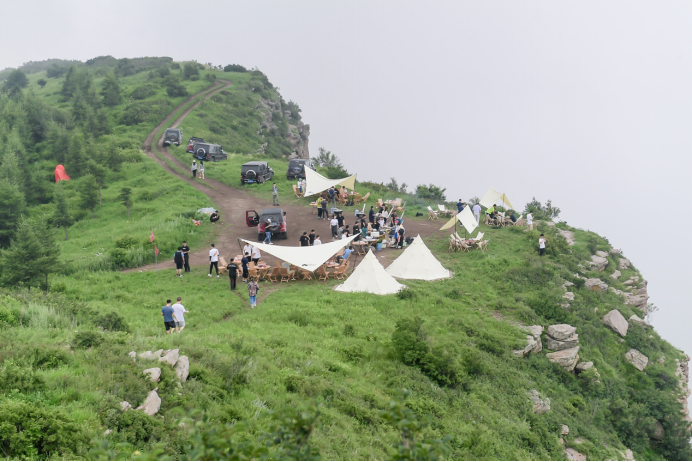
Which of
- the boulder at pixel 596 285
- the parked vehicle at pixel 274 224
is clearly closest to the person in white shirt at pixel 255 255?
the parked vehicle at pixel 274 224

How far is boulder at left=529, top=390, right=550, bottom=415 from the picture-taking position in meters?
14.2

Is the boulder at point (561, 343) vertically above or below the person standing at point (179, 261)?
below

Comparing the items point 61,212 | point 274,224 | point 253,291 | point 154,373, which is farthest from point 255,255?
point 61,212

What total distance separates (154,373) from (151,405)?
3.02 feet

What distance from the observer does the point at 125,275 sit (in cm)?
2195

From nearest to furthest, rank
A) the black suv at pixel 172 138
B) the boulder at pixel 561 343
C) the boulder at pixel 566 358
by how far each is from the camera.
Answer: the boulder at pixel 566 358
the boulder at pixel 561 343
the black suv at pixel 172 138

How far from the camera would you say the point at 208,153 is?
46438 millimetres

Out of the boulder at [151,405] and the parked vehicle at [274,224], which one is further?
the parked vehicle at [274,224]

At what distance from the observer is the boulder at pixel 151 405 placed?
361 inches

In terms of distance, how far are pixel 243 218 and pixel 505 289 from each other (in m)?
17.4

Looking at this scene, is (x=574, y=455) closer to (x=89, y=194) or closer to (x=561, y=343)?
(x=561, y=343)

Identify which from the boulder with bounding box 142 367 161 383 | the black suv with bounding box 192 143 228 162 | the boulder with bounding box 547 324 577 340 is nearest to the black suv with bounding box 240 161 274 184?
the black suv with bounding box 192 143 228 162

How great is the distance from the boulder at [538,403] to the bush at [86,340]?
12.0 meters

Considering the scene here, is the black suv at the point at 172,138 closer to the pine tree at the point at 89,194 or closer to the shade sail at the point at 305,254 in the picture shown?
the pine tree at the point at 89,194
